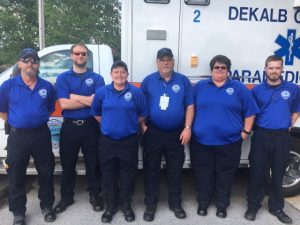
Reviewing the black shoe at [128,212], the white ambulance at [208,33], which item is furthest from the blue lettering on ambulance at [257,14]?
the black shoe at [128,212]

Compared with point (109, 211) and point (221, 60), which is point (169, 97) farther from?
point (109, 211)

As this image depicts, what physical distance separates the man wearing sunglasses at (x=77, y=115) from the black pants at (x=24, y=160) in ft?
0.70

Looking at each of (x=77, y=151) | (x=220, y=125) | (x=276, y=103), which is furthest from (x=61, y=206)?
(x=276, y=103)

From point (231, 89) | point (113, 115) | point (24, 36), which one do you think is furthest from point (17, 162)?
point (24, 36)

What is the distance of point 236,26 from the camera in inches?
169

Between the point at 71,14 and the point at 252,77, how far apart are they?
44.9 ft

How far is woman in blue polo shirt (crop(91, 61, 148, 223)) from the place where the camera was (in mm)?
3842

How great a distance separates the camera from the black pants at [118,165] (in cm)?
396

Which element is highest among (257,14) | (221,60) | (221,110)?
(257,14)

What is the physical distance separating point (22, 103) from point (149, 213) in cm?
185

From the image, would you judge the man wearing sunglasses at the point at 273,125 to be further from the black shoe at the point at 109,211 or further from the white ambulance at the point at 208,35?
the black shoe at the point at 109,211

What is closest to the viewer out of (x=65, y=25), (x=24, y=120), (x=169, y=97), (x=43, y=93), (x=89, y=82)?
(x=24, y=120)

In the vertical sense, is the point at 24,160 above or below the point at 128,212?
above

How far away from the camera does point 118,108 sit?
3834 mm
